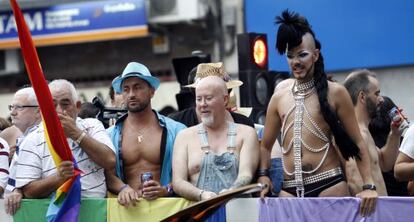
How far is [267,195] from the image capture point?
7.53 m

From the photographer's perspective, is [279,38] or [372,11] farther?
[372,11]

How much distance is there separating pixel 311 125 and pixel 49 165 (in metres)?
2.00

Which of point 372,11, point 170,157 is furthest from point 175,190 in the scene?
point 372,11

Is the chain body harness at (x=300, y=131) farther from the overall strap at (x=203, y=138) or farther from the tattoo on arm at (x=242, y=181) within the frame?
the overall strap at (x=203, y=138)

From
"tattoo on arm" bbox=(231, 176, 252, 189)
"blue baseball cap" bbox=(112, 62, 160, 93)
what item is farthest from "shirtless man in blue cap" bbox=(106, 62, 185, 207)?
"tattoo on arm" bbox=(231, 176, 252, 189)

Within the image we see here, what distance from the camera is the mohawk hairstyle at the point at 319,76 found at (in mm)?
7109

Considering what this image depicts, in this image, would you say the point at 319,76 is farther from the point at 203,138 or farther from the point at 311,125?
the point at 203,138

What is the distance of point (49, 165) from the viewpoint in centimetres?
801

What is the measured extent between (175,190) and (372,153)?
5.05 feet

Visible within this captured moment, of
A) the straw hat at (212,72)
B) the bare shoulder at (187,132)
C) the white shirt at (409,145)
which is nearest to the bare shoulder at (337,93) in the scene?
the white shirt at (409,145)

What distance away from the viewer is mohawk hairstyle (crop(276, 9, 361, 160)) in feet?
23.3

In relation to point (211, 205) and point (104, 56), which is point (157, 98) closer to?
point (104, 56)

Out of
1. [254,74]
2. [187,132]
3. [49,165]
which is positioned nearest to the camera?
[187,132]

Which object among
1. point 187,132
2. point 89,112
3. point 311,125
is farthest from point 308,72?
point 89,112
